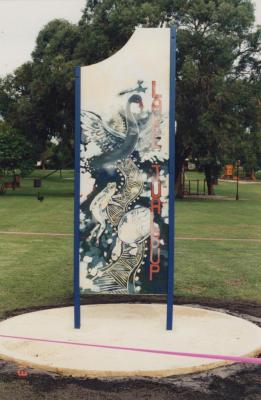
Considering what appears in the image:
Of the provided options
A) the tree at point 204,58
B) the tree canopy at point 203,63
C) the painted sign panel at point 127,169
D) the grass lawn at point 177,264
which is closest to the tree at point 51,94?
the tree canopy at point 203,63

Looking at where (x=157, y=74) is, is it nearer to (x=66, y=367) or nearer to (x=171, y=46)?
(x=171, y=46)

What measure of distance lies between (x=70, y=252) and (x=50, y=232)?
165 inches

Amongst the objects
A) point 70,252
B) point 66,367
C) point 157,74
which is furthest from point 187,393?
point 70,252

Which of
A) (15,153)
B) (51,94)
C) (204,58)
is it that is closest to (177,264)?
(204,58)

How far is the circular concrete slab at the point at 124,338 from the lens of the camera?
5.71 m

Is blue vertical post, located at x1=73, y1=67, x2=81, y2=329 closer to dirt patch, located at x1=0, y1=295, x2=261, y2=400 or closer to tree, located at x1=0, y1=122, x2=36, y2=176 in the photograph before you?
dirt patch, located at x1=0, y1=295, x2=261, y2=400

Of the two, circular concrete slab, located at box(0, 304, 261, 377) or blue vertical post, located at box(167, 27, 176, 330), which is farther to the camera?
blue vertical post, located at box(167, 27, 176, 330)

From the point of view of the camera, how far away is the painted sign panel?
275 inches

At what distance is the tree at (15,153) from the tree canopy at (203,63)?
336 cm

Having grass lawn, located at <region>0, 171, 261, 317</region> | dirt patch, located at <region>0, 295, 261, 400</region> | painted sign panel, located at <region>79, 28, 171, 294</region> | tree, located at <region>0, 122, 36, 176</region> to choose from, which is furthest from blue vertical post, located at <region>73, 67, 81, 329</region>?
tree, located at <region>0, 122, 36, 176</region>

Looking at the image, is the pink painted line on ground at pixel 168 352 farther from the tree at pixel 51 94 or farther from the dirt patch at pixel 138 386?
the tree at pixel 51 94

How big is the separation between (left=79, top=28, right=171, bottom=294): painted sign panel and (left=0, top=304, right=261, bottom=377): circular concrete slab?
53cm

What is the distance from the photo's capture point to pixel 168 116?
22.9 feet

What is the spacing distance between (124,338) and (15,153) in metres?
33.0
